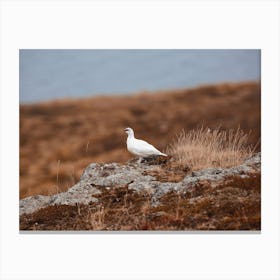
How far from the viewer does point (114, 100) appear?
1350 cm

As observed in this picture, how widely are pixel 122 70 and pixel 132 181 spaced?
2.05 metres

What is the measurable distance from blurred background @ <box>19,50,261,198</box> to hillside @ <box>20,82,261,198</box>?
2 cm

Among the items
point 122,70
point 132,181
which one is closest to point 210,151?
point 132,181

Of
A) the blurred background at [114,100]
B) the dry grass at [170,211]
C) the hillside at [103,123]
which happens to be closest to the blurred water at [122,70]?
the blurred background at [114,100]

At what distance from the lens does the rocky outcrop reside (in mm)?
9422

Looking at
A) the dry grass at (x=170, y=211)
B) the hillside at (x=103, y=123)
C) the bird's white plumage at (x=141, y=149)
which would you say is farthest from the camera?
the hillside at (x=103, y=123)

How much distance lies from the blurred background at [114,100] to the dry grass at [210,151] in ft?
1.12

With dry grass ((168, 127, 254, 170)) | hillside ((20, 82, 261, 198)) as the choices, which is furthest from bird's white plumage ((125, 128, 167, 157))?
hillside ((20, 82, 261, 198))

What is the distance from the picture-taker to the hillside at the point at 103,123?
1302cm

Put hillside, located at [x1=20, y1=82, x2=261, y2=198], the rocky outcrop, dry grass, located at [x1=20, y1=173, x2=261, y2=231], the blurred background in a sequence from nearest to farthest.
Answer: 1. dry grass, located at [x1=20, y1=173, x2=261, y2=231]
2. the rocky outcrop
3. the blurred background
4. hillside, located at [x1=20, y1=82, x2=261, y2=198]

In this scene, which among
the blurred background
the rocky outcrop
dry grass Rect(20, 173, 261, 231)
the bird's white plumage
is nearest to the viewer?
dry grass Rect(20, 173, 261, 231)

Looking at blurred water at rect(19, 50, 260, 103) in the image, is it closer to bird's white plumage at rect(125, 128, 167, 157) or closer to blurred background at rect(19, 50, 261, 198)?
blurred background at rect(19, 50, 261, 198)

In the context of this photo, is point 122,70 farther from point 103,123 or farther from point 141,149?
point 103,123

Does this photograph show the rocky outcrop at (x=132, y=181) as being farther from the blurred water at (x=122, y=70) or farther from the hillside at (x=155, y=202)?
the blurred water at (x=122, y=70)
